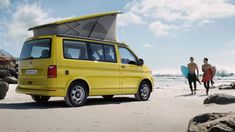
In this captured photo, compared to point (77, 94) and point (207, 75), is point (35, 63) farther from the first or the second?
point (207, 75)

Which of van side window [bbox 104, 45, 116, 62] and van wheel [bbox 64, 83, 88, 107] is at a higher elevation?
van side window [bbox 104, 45, 116, 62]

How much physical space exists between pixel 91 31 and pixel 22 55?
2.22 metres

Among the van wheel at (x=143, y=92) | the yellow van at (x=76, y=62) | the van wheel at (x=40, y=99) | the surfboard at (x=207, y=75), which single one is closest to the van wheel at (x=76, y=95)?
the yellow van at (x=76, y=62)

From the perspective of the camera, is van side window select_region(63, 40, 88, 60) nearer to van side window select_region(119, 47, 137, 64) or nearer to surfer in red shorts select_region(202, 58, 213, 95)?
van side window select_region(119, 47, 137, 64)

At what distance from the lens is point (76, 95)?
10.5 m

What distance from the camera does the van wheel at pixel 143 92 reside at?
512 inches

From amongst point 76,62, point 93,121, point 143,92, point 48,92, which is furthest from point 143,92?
point 93,121

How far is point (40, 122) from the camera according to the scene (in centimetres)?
725

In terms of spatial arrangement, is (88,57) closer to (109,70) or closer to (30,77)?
(109,70)

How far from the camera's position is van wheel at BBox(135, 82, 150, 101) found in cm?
1301

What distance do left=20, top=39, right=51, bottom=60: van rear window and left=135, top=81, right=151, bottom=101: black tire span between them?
4024 mm

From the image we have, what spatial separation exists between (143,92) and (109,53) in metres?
2.19

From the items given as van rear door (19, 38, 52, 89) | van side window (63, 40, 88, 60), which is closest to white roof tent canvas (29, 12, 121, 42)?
van side window (63, 40, 88, 60)

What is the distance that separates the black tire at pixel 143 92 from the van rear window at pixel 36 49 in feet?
13.2
